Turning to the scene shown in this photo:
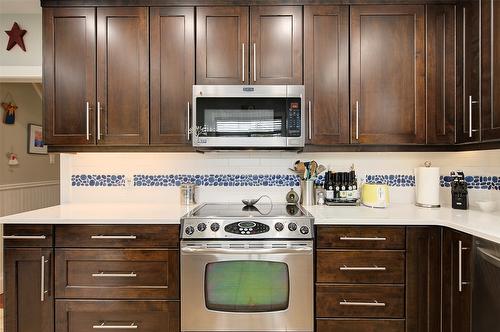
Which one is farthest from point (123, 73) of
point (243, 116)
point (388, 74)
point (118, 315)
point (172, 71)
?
point (388, 74)

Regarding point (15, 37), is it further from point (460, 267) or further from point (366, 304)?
point (460, 267)

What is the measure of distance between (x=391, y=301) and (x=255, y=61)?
172 cm

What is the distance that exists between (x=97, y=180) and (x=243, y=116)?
52.0 inches

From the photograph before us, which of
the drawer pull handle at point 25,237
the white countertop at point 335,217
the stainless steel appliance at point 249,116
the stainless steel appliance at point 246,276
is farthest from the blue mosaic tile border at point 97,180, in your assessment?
the stainless steel appliance at point 246,276

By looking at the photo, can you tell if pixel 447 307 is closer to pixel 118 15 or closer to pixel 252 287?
pixel 252 287

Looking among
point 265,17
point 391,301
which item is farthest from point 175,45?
point 391,301

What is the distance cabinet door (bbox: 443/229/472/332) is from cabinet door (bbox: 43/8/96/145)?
231cm

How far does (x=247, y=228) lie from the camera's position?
1790 mm

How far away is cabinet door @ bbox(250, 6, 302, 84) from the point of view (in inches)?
83.7

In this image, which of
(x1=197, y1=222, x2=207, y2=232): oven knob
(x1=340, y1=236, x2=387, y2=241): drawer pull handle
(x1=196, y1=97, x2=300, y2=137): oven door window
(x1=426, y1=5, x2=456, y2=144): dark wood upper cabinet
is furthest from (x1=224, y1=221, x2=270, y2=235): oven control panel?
(x1=426, y1=5, x2=456, y2=144): dark wood upper cabinet

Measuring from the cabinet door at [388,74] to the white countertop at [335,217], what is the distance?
0.50 m

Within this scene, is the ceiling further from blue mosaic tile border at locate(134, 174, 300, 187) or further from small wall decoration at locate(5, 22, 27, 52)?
blue mosaic tile border at locate(134, 174, 300, 187)

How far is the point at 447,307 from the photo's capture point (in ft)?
5.61

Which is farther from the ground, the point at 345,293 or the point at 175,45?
the point at 175,45
